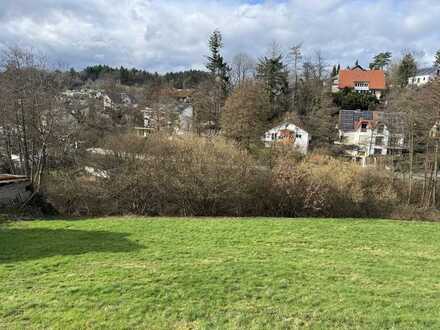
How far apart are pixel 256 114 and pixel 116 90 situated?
35.8m

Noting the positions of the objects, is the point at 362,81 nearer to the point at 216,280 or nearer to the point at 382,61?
the point at 382,61

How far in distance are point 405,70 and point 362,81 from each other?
7.47m

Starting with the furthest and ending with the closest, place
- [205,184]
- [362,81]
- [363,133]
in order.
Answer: [362,81], [363,133], [205,184]

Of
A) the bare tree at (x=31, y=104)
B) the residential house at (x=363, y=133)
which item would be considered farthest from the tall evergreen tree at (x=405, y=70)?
the bare tree at (x=31, y=104)

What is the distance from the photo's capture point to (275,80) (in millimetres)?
47406

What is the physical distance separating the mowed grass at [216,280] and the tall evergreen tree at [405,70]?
191ft

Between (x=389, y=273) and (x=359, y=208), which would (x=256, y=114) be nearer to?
(x=359, y=208)

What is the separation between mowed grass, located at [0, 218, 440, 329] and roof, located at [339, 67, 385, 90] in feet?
196

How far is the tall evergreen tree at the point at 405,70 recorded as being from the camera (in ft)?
198

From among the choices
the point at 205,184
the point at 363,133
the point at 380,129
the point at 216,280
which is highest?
the point at 380,129

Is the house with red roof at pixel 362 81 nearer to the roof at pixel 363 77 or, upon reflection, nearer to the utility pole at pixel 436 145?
the roof at pixel 363 77

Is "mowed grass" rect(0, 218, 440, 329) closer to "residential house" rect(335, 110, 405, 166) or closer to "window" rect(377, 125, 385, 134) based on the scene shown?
"residential house" rect(335, 110, 405, 166)

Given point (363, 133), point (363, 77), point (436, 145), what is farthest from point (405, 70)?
point (436, 145)

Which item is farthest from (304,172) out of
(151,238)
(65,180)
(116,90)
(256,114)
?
(116,90)
